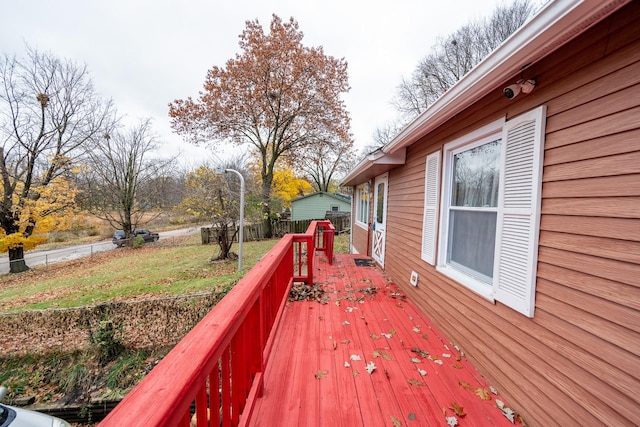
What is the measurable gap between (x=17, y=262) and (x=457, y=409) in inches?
636

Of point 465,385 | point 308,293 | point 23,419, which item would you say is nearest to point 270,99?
point 308,293

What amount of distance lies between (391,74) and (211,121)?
Answer: 12.7 metres

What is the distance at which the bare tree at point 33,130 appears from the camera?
998 centimetres

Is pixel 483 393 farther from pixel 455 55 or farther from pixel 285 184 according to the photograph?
pixel 285 184

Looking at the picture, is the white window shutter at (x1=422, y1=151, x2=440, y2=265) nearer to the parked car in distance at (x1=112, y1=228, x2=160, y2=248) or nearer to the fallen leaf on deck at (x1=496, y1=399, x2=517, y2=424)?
the fallen leaf on deck at (x1=496, y1=399, x2=517, y2=424)

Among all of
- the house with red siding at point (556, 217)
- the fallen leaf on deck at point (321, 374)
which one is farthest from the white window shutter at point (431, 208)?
the fallen leaf on deck at point (321, 374)

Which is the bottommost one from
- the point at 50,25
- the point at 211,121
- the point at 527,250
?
the point at 527,250

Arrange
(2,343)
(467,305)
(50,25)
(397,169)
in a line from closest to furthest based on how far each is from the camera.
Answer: (467,305), (397,169), (2,343), (50,25)

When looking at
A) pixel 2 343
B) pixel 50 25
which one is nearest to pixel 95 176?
pixel 50 25

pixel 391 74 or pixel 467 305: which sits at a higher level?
pixel 391 74

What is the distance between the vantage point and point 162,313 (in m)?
5.76

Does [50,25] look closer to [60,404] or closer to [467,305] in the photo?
[60,404]

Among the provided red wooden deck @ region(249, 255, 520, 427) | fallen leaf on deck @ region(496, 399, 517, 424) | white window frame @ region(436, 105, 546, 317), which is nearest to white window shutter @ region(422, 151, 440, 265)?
red wooden deck @ region(249, 255, 520, 427)

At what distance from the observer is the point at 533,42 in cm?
143
